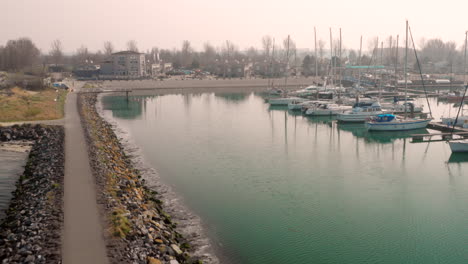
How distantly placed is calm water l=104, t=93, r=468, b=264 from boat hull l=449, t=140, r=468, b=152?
0.82m

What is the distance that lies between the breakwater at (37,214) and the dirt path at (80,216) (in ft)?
0.82

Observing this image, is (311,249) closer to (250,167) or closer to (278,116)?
(250,167)

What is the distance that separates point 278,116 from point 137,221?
113 ft

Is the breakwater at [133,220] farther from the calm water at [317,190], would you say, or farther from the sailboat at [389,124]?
the sailboat at [389,124]

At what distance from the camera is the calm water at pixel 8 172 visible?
18.4 metres

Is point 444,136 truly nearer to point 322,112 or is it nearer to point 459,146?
point 459,146

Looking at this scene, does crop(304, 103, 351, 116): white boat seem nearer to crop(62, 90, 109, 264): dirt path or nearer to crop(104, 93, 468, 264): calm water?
crop(104, 93, 468, 264): calm water

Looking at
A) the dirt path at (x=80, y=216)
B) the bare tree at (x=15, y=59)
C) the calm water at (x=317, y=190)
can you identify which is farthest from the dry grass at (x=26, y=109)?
the bare tree at (x=15, y=59)

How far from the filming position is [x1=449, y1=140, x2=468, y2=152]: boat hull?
89.3 ft

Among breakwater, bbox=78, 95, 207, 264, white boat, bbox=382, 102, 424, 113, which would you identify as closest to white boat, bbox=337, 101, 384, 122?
white boat, bbox=382, 102, 424, 113

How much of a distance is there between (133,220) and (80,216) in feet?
5.45

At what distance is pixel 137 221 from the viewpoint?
1410cm

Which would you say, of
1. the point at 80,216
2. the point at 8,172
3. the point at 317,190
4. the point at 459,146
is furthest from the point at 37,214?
the point at 459,146

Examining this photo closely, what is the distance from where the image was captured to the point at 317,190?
20.9 m
